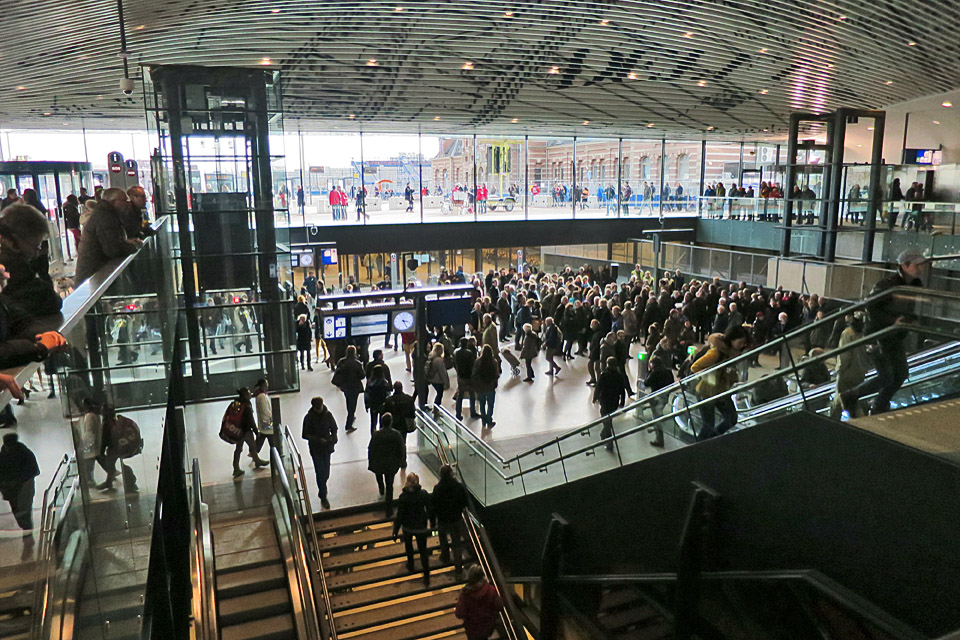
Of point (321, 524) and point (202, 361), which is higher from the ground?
point (202, 361)

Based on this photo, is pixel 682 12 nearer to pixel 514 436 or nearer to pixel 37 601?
pixel 514 436

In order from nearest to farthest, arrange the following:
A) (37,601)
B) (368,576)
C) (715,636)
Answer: (37,601), (715,636), (368,576)

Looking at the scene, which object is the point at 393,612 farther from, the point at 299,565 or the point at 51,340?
the point at 51,340

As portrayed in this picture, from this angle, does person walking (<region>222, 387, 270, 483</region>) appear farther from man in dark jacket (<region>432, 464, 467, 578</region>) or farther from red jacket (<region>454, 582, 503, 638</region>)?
red jacket (<region>454, 582, 503, 638</region>)

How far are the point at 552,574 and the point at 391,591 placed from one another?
1.92 meters

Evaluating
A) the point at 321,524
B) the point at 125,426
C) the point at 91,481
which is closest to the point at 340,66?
the point at 321,524

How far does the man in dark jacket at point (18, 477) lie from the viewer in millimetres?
1603

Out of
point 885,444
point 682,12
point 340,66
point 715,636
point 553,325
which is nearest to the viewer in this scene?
point 885,444

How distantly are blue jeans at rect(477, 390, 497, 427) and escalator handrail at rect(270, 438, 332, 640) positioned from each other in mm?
3775

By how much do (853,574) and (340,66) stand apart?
1230cm

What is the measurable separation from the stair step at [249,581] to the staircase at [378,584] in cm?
57

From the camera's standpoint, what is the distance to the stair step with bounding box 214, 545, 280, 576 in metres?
8.50

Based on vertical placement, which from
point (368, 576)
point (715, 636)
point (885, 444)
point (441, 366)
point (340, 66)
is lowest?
point (368, 576)

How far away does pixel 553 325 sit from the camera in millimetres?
15023
